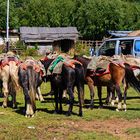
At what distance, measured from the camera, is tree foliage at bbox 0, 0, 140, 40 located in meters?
68.4

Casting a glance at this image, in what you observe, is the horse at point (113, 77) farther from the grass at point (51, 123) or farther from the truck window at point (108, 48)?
the truck window at point (108, 48)

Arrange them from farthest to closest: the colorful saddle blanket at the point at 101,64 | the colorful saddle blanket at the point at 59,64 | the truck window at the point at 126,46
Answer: the truck window at the point at 126,46
the colorful saddle blanket at the point at 101,64
the colorful saddle blanket at the point at 59,64

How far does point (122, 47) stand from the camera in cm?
2131

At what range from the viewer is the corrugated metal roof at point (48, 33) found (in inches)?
2533

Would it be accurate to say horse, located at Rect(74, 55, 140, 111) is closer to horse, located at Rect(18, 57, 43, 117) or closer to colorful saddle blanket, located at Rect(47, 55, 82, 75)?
colorful saddle blanket, located at Rect(47, 55, 82, 75)

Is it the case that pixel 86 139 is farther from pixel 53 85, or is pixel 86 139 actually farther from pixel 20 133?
pixel 53 85

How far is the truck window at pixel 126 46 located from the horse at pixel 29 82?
890 cm

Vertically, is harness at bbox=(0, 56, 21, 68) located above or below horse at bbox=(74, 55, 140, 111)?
above

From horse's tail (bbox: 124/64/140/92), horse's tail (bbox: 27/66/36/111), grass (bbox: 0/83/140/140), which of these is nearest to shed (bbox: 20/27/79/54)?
horse's tail (bbox: 124/64/140/92)

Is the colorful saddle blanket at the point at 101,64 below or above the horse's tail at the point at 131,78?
above

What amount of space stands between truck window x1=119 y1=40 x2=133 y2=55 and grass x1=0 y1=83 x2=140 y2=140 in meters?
6.10

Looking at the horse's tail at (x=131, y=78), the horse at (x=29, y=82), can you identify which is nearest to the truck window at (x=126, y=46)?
the horse's tail at (x=131, y=78)

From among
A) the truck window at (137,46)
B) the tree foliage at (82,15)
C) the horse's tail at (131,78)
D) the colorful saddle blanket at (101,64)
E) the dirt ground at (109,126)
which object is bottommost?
the dirt ground at (109,126)

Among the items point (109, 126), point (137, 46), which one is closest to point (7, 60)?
point (109, 126)
